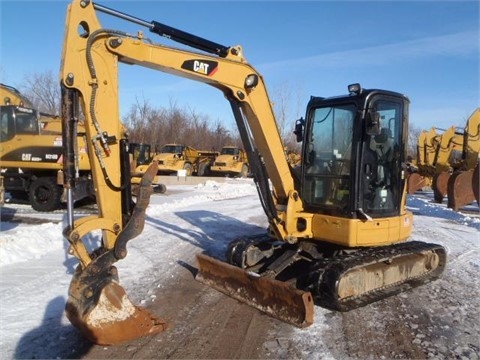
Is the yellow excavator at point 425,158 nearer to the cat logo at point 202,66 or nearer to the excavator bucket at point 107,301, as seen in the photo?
the cat logo at point 202,66

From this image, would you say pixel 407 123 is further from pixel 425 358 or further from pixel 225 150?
pixel 225 150

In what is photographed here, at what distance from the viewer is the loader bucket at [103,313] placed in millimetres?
3961

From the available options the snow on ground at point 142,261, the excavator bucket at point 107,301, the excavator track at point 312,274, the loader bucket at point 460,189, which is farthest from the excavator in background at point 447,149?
the excavator bucket at point 107,301

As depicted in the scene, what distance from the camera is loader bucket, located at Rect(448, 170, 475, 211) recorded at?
47.9 ft

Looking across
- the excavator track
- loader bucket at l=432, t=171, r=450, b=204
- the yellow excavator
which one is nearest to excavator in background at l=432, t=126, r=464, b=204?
the yellow excavator

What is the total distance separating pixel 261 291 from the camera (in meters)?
5.15

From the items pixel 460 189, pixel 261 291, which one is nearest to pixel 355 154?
pixel 261 291

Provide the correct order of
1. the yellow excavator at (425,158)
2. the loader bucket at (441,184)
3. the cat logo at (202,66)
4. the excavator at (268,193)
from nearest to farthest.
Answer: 1. the excavator at (268,193)
2. the cat logo at (202,66)
3. the loader bucket at (441,184)
4. the yellow excavator at (425,158)

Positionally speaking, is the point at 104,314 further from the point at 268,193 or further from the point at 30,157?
the point at 30,157

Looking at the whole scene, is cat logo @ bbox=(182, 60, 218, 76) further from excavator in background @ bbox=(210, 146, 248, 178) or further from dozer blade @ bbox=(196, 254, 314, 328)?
excavator in background @ bbox=(210, 146, 248, 178)

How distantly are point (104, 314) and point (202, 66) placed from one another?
2821mm

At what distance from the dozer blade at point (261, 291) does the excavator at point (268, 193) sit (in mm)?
14

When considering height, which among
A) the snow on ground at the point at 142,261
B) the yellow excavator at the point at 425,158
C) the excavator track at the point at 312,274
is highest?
the yellow excavator at the point at 425,158

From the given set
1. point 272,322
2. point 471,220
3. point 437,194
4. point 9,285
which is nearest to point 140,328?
point 272,322
